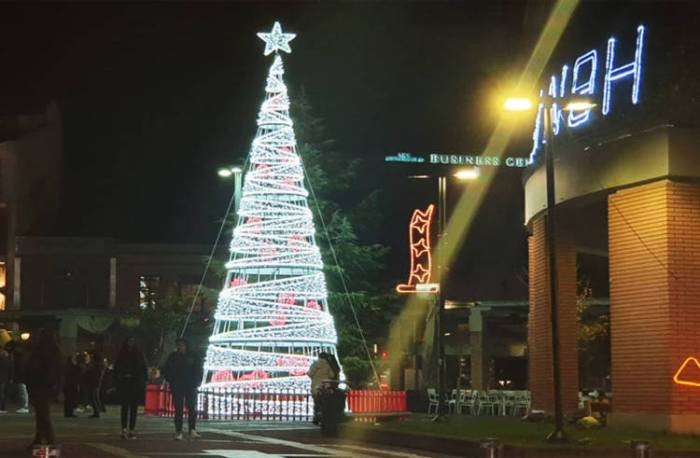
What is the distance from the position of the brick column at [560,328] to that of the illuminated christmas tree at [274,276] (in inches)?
323

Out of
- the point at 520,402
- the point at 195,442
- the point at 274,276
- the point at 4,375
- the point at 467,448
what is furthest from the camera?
the point at 520,402

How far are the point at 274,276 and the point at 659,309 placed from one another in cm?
1514

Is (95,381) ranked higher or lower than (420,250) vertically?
lower

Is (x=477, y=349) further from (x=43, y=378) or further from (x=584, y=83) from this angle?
(x=43, y=378)

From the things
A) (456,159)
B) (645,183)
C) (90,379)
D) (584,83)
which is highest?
(456,159)

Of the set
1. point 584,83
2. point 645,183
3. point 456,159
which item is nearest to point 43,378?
point 645,183

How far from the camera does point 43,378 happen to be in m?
16.4

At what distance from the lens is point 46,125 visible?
189 feet

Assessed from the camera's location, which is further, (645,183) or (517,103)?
(645,183)

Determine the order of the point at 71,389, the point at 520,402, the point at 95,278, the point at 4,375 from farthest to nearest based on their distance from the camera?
1. the point at 95,278
2. the point at 520,402
3. the point at 4,375
4. the point at 71,389

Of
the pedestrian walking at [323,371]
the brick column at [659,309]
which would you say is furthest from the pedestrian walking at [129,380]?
the brick column at [659,309]

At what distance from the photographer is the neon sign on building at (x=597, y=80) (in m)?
20.2

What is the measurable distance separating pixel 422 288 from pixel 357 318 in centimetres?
1210

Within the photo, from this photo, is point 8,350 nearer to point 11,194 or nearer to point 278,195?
point 278,195
